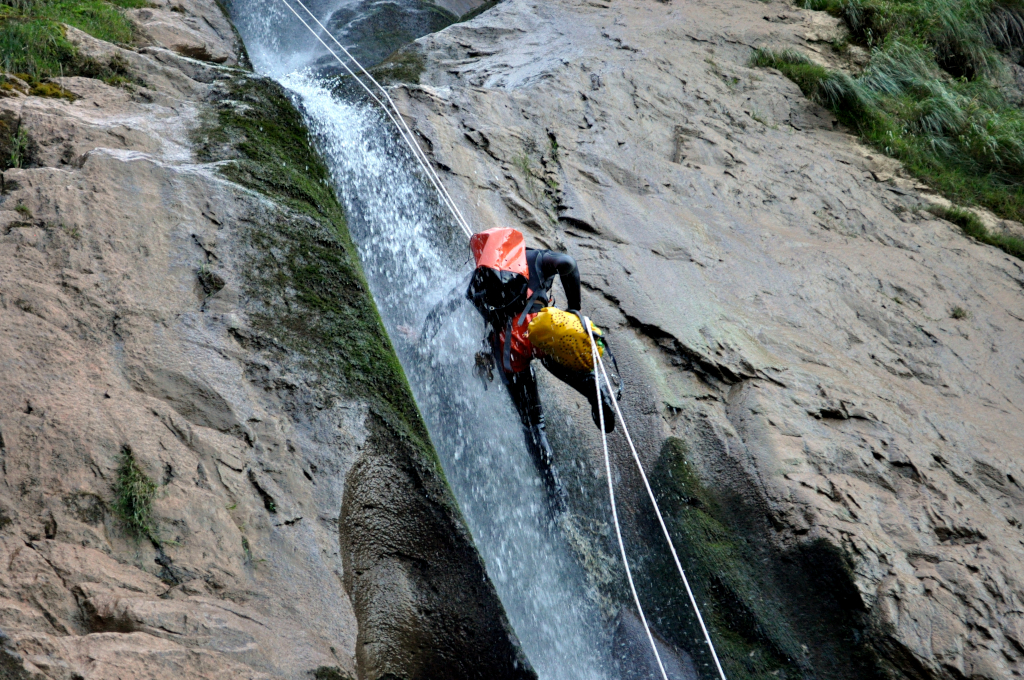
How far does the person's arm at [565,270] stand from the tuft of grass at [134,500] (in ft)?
8.98

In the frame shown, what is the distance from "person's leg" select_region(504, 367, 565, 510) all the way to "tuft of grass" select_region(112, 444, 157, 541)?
2437 mm

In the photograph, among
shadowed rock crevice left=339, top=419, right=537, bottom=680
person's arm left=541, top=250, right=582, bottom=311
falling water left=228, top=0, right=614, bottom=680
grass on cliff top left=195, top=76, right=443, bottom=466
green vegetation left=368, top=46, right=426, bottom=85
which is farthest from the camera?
green vegetation left=368, top=46, right=426, bottom=85

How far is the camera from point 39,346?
3.34 metres

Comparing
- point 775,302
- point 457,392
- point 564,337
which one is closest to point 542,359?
point 564,337

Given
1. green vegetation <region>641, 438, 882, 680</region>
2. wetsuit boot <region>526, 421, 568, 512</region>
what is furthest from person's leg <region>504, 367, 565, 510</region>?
green vegetation <region>641, 438, 882, 680</region>

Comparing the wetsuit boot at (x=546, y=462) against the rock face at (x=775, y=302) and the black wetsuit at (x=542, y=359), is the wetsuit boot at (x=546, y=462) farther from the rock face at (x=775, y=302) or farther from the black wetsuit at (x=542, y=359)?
the rock face at (x=775, y=302)

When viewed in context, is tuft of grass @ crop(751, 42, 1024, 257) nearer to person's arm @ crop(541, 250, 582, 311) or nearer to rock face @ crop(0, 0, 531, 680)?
person's arm @ crop(541, 250, 582, 311)

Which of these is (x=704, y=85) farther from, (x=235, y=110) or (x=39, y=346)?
(x=39, y=346)

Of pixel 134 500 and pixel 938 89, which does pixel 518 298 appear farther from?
pixel 938 89

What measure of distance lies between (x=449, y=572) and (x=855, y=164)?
7715 mm

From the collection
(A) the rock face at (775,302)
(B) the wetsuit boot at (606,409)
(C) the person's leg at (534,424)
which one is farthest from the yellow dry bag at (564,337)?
(A) the rock face at (775,302)

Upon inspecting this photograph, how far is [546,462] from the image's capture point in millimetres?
5266

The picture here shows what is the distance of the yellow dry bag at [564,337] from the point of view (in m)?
4.37

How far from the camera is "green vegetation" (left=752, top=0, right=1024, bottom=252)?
9.51 meters
